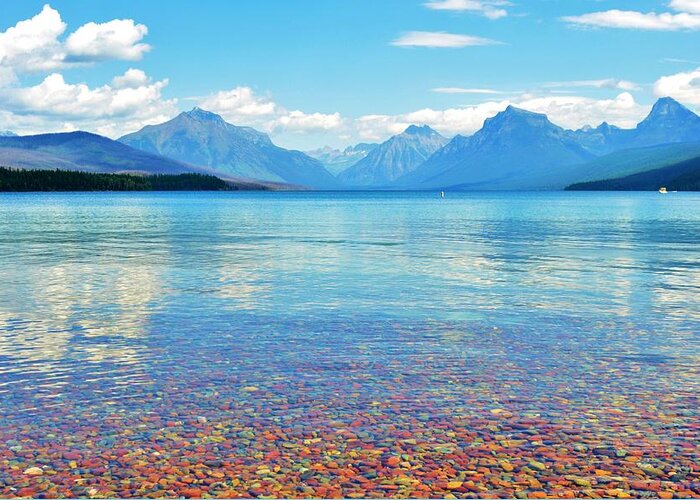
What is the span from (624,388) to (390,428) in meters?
7.88

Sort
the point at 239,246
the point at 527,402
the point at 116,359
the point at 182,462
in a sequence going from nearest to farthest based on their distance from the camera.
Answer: the point at 182,462, the point at 527,402, the point at 116,359, the point at 239,246

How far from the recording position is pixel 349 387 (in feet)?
71.2

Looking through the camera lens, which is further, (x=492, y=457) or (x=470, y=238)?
(x=470, y=238)

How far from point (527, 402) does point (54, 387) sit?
13.7 metres

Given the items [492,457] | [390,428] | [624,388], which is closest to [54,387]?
[390,428]

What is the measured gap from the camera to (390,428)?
59.5 ft

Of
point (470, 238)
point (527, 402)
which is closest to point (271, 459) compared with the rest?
point (527, 402)

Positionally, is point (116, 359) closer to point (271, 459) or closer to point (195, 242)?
point (271, 459)

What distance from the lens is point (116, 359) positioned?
25.2m

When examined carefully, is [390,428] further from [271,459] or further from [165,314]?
[165,314]

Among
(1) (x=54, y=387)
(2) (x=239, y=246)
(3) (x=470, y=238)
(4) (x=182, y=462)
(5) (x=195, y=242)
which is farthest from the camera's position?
(3) (x=470, y=238)

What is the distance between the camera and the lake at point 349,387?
50.6 ft

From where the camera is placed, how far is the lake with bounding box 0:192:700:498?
15.4 meters

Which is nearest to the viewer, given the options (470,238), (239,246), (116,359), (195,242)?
(116,359)
